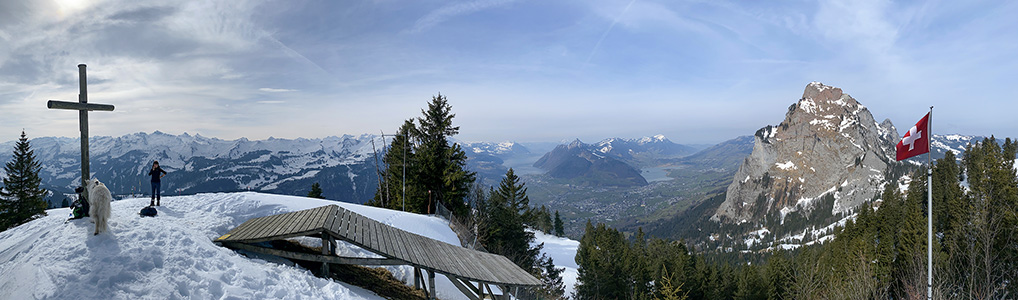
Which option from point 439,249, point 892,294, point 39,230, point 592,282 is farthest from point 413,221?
point 892,294

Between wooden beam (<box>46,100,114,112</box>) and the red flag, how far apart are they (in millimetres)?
19727

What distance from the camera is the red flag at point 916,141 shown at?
10.4 meters

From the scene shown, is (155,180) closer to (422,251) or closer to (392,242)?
(392,242)

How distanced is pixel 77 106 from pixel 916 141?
20.9 m

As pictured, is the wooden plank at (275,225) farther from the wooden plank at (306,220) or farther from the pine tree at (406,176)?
the pine tree at (406,176)

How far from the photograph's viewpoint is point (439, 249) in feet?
39.7

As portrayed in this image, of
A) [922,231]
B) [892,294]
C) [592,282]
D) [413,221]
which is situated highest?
[413,221]

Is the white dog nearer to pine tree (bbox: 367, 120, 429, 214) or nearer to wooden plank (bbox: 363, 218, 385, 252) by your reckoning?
wooden plank (bbox: 363, 218, 385, 252)

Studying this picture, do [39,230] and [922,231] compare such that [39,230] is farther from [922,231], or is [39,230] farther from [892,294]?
[892,294]

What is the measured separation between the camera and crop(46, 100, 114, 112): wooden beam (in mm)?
10470

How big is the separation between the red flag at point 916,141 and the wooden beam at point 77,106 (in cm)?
1973

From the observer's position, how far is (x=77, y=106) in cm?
1098

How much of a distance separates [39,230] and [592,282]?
35489 millimetres

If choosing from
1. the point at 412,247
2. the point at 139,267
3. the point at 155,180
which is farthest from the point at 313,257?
the point at 155,180
